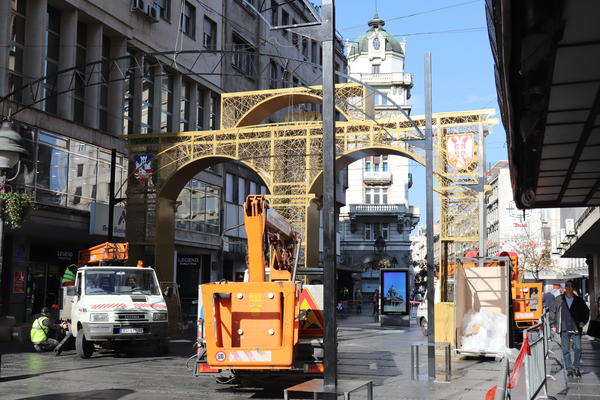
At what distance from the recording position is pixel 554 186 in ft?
41.1

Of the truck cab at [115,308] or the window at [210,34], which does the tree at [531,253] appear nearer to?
the window at [210,34]

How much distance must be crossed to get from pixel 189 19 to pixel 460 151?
18519 millimetres

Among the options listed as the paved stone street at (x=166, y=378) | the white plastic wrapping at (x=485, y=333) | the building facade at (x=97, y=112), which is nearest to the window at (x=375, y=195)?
the building facade at (x=97, y=112)

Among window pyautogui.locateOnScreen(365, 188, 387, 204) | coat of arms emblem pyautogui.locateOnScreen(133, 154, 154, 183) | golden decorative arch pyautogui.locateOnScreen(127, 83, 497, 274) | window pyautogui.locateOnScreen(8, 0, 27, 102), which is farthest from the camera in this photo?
window pyautogui.locateOnScreen(365, 188, 387, 204)

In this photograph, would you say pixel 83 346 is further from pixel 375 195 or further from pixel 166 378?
pixel 375 195

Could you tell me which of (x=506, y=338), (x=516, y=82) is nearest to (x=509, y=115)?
(x=516, y=82)

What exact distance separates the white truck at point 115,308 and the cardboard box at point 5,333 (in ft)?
16.6

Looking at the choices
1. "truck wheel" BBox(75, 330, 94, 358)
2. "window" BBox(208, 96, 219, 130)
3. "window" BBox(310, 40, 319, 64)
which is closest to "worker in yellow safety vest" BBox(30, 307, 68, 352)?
"truck wheel" BBox(75, 330, 94, 358)

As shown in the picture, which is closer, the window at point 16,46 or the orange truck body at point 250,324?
the orange truck body at point 250,324

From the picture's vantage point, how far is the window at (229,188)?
142ft

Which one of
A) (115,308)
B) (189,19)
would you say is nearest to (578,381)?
(115,308)

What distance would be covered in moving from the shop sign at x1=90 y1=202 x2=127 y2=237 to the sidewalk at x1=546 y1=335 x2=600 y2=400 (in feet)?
58.7

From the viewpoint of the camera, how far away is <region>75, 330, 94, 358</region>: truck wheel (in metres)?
18.6

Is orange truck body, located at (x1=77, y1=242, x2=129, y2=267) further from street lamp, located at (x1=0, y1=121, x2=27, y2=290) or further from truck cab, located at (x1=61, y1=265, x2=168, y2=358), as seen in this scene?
street lamp, located at (x1=0, y1=121, x2=27, y2=290)
